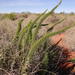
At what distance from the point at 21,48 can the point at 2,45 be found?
1.20 ft

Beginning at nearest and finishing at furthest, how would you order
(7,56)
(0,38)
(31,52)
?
(31,52)
(7,56)
(0,38)

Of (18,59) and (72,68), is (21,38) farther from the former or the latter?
(72,68)

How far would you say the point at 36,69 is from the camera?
5.41 meters

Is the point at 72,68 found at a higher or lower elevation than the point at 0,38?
lower

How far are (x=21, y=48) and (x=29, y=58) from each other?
0.62 meters

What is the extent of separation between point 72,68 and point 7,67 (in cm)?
144

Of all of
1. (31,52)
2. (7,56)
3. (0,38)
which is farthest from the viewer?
(0,38)

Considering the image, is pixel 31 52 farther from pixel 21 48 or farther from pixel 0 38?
pixel 0 38

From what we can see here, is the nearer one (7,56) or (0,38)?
(7,56)

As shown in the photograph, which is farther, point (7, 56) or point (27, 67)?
point (7, 56)

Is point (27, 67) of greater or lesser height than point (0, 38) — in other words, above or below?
below

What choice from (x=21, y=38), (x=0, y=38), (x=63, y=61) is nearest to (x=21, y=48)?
(x=21, y=38)

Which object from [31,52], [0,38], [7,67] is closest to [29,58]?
[31,52]

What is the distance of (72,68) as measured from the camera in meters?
6.21
